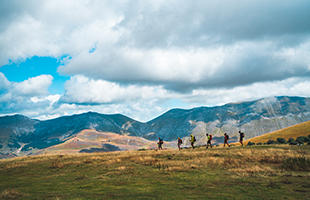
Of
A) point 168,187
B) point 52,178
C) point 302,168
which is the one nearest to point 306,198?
point 168,187

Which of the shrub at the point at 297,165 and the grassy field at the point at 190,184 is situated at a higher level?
the shrub at the point at 297,165

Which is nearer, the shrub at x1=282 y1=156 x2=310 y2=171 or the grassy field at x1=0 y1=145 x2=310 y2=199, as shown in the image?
the grassy field at x1=0 y1=145 x2=310 y2=199

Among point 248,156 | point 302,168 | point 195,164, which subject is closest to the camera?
point 302,168

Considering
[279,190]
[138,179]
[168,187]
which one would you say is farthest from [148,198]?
[279,190]

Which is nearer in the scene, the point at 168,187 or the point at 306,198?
the point at 306,198

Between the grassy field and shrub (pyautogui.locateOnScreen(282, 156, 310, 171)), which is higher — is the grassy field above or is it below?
below

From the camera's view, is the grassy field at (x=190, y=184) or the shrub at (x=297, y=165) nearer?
the grassy field at (x=190, y=184)

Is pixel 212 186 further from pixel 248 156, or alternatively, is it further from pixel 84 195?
pixel 248 156

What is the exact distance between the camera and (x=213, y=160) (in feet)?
67.6

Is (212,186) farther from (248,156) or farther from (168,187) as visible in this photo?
(248,156)

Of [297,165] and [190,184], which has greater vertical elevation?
[297,165]

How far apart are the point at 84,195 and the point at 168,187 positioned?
4.50m

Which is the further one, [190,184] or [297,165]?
[297,165]

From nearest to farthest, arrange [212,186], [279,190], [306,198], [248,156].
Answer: [306,198], [279,190], [212,186], [248,156]
